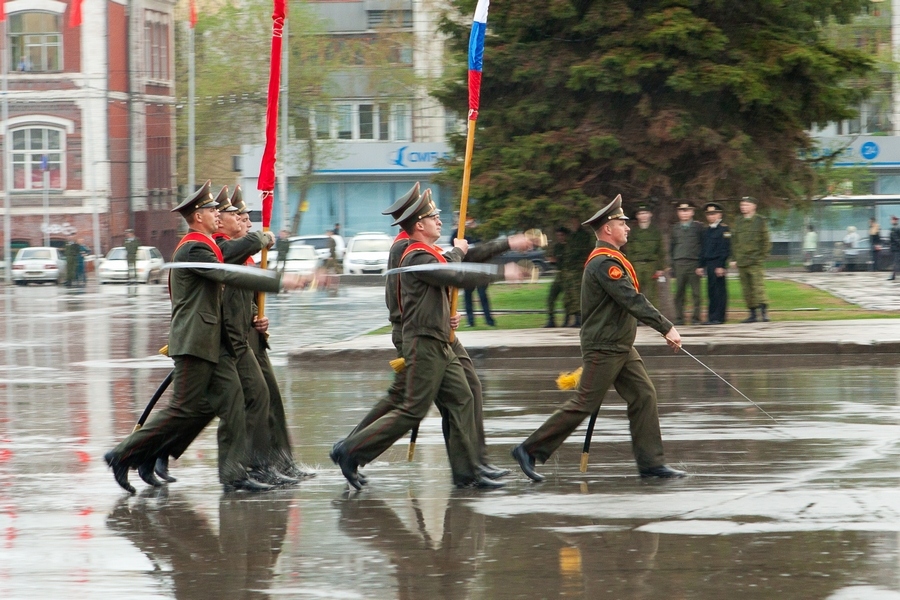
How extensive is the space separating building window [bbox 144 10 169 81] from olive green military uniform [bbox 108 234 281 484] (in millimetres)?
57999

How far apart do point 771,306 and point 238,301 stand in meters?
17.4

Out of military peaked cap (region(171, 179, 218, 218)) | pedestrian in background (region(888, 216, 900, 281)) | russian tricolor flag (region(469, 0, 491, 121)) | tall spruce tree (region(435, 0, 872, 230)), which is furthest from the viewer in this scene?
pedestrian in background (region(888, 216, 900, 281))

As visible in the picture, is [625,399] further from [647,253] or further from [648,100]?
[648,100]

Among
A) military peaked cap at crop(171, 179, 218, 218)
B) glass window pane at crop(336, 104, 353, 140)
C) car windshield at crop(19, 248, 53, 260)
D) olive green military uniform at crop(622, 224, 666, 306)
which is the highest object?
glass window pane at crop(336, 104, 353, 140)

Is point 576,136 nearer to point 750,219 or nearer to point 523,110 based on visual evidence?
point 523,110

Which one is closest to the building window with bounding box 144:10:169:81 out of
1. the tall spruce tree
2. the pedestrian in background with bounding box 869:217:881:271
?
the pedestrian in background with bounding box 869:217:881:271

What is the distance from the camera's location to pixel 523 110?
68.4 feet

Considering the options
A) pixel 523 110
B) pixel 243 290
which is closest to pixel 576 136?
pixel 523 110

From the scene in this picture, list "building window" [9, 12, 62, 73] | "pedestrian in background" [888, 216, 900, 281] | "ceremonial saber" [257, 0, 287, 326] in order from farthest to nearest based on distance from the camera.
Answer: "building window" [9, 12, 62, 73]
"pedestrian in background" [888, 216, 900, 281]
"ceremonial saber" [257, 0, 287, 326]

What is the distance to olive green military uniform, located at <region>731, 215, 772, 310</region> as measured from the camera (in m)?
20.4

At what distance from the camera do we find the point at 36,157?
6069 centimetres

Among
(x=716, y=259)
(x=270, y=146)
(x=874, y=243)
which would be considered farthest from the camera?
(x=874, y=243)

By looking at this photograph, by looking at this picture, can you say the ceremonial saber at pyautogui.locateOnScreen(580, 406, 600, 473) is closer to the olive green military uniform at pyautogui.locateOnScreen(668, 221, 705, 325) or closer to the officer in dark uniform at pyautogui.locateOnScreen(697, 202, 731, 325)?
the olive green military uniform at pyautogui.locateOnScreen(668, 221, 705, 325)

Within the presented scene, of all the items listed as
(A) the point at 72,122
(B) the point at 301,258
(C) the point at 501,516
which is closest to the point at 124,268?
(B) the point at 301,258
